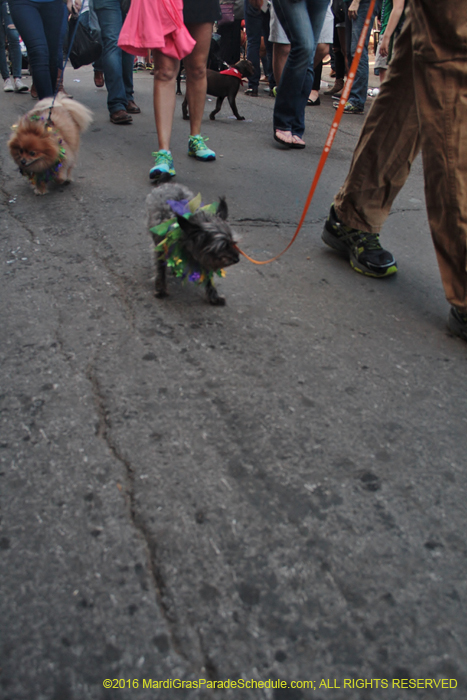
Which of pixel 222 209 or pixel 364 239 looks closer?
pixel 222 209

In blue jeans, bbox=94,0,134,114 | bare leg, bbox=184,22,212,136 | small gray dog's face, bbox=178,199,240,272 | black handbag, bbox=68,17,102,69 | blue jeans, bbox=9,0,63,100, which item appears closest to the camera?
small gray dog's face, bbox=178,199,240,272

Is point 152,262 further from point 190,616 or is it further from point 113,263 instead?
point 190,616

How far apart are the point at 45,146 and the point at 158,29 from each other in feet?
4.33

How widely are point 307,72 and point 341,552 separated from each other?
5484 millimetres

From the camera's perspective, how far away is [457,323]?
256 cm

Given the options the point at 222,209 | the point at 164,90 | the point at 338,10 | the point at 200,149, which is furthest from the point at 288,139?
the point at 338,10

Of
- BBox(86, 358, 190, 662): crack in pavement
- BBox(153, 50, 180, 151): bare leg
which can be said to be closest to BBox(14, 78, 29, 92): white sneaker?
BBox(153, 50, 180, 151): bare leg

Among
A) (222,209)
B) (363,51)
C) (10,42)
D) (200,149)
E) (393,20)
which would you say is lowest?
(200,149)

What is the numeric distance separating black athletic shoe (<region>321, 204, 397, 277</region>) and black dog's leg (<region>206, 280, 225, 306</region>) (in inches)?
39.5

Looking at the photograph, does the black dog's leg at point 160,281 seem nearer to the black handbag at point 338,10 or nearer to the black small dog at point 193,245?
the black small dog at point 193,245

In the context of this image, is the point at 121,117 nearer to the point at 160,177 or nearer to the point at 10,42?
the point at 160,177

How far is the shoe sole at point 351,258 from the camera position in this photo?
3.13m

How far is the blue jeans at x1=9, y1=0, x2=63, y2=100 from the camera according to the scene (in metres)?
5.18

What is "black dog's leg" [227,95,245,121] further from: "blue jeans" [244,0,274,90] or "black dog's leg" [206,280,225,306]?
"black dog's leg" [206,280,225,306]
